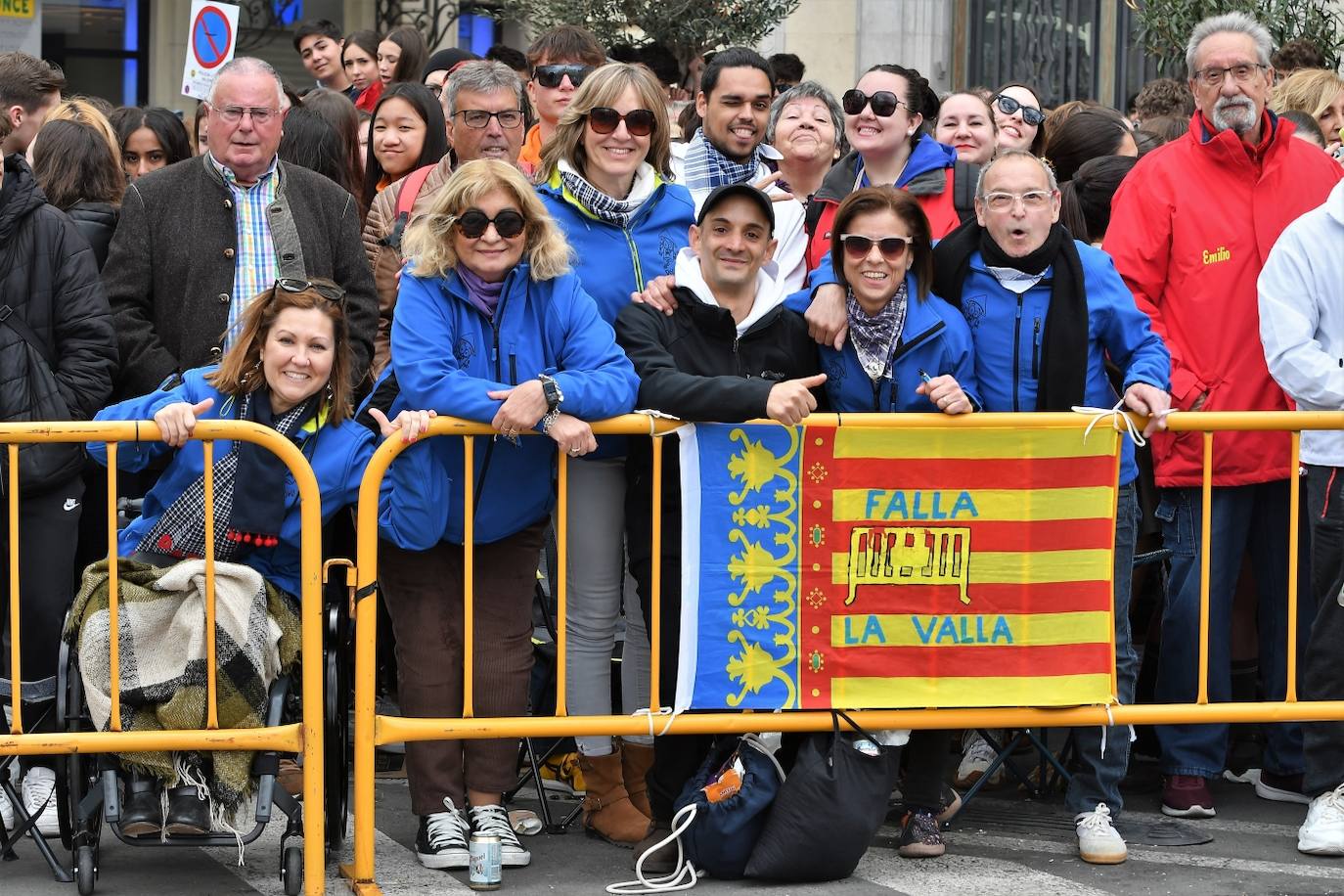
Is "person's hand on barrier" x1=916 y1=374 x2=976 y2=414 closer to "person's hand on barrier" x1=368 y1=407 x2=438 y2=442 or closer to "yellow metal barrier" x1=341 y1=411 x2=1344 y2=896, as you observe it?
"yellow metal barrier" x1=341 y1=411 x2=1344 y2=896

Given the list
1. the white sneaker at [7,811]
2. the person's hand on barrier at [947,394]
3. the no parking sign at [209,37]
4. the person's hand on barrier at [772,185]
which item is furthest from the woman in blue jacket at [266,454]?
the no parking sign at [209,37]

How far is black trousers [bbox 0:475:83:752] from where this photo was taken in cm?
592

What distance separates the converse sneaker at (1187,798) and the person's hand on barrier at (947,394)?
171 cm

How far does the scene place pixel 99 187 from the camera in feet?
22.4

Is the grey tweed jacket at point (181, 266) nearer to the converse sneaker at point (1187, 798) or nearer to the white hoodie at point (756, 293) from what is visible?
the white hoodie at point (756, 293)

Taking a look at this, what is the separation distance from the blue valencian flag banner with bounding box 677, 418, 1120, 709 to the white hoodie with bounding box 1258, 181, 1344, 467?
807mm

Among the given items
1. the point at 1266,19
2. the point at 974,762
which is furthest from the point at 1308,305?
the point at 1266,19

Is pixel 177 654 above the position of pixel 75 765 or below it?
above

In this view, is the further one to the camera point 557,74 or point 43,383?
point 557,74

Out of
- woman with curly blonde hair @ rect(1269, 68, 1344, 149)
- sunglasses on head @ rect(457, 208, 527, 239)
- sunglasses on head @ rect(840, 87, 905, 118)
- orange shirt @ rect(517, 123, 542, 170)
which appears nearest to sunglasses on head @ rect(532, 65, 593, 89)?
orange shirt @ rect(517, 123, 542, 170)

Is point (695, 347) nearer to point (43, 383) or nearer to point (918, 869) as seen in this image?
point (918, 869)

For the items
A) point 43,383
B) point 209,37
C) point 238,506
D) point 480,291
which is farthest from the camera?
point 209,37

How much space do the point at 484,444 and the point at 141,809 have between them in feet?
4.69

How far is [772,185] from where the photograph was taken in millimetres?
6820
